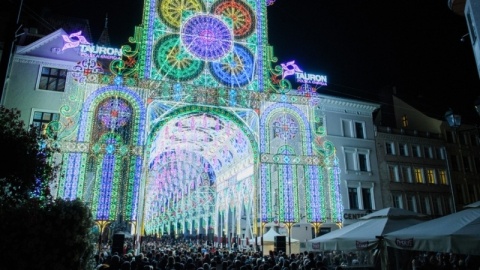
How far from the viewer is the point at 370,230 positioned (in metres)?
12.0

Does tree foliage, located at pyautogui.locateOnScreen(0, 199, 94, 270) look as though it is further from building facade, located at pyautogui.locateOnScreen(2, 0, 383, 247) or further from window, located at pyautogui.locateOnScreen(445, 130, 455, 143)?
window, located at pyautogui.locateOnScreen(445, 130, 455, 143)

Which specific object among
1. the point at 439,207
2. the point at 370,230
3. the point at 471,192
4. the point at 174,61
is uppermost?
the point at 174,61

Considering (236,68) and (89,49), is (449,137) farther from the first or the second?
(89,49)

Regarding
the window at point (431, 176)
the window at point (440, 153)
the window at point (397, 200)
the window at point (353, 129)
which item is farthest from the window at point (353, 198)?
the window at point (440, 153)

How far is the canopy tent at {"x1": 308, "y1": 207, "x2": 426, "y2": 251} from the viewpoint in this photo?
37.6 feet

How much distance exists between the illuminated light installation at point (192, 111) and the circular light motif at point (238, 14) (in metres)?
0.08

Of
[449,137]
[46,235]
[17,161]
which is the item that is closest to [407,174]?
[449,137]

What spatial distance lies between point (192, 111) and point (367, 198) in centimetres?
1886

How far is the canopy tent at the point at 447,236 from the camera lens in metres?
8.20

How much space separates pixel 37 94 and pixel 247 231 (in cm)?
2259

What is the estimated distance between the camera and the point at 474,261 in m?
15.1

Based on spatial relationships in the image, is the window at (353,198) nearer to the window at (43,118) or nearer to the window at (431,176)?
the window at (431,176)

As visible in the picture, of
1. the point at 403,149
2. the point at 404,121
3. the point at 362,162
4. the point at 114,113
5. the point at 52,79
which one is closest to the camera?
the point at 114,113

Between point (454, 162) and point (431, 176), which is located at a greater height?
point (454, 162)
